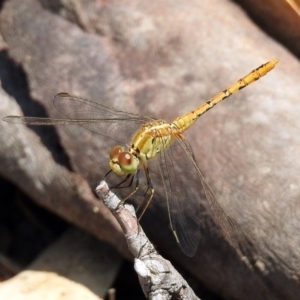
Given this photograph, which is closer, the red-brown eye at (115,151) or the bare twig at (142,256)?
the bare twig at (142,256)

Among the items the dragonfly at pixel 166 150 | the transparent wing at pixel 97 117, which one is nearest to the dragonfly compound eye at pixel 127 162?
the dragonfly at pixel 166 150

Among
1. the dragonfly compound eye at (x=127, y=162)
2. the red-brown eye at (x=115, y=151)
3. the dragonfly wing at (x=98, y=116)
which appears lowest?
the dragonfly compound eye at (x=127, y=162)

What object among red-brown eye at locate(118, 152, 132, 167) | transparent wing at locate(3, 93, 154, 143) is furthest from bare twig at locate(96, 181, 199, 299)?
transparent wing at locate(3, 93, 154, 143)

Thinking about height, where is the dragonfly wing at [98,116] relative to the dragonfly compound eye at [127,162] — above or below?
above

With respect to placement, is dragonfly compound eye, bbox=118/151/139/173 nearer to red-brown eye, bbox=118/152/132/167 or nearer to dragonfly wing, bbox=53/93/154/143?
red-brown eye, bbox=118/152/132/167

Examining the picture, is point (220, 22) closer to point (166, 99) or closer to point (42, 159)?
point (166, 99)

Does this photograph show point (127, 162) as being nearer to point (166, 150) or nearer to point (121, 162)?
point (121, 162)

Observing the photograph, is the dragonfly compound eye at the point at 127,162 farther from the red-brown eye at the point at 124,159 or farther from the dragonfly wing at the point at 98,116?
the dragonfly wing at the point at 98,116

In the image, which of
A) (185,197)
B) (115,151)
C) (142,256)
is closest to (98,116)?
(115,151)
